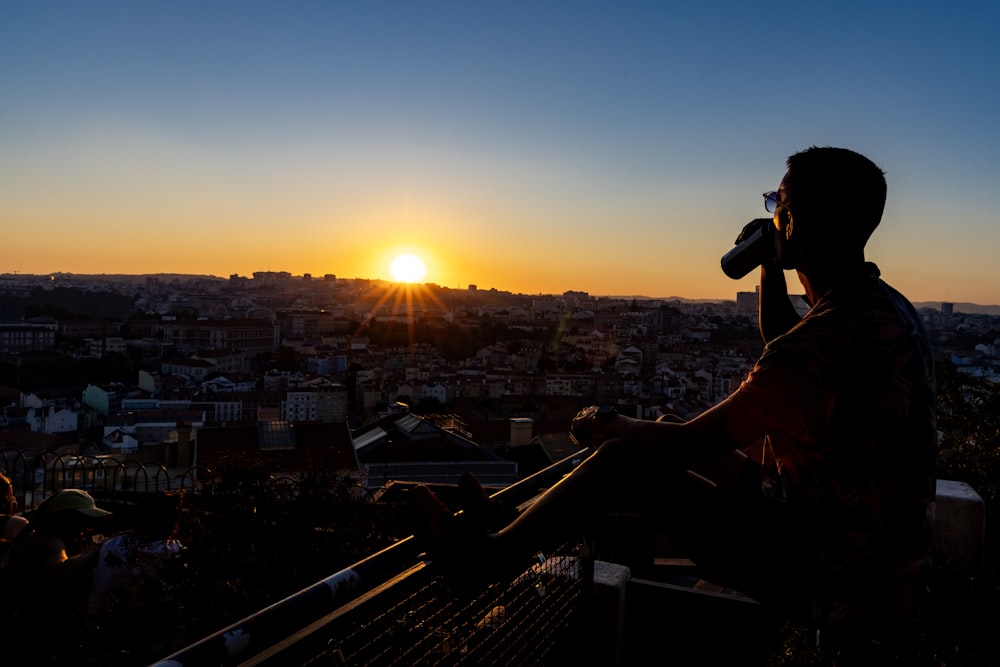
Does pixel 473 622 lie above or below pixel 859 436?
below

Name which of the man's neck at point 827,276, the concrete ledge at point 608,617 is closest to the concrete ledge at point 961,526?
the concrete ledge at point 608,617

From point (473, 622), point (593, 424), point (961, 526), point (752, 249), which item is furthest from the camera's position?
point (961, 526)

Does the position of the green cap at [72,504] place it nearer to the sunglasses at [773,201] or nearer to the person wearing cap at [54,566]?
the person wearing cap at [54,566]

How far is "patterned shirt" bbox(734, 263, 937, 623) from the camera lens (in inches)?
51.5

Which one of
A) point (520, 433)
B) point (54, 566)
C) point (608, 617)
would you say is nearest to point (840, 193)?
point (608, 617)

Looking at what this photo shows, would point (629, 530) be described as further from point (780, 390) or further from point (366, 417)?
point (366, 417)

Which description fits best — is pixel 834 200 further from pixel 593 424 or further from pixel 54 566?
pixel 54 566

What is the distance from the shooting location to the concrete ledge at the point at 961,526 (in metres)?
2.91

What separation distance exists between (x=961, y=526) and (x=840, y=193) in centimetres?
213

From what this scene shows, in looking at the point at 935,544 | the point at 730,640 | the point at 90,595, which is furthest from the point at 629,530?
the point at 90,595

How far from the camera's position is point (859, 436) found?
4.32 feet

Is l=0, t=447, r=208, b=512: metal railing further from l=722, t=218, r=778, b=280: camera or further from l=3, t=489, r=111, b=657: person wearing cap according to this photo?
l=722, t=218, r=778, b=280: camera

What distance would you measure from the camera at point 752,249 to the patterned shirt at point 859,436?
18.7 inches

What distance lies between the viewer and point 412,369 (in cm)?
6025
